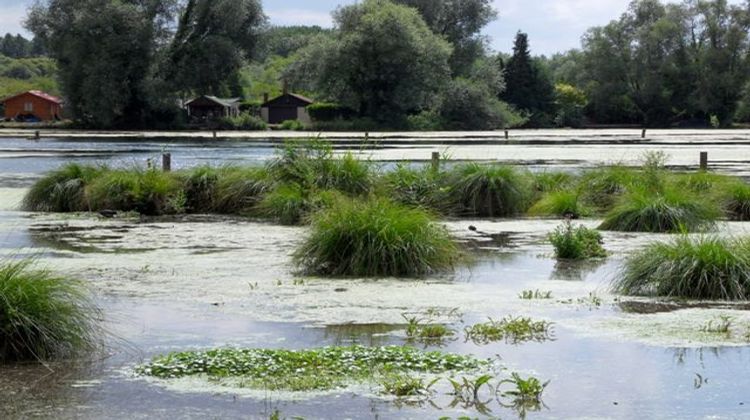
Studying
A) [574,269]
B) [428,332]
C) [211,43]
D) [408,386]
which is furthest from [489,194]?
[211,43]

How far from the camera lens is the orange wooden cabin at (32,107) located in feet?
436

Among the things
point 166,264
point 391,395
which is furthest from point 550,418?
point 166,264

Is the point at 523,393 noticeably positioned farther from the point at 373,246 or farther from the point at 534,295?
the point at 373,246

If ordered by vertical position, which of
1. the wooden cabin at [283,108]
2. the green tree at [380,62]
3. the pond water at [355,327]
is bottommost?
the pond water at [355,327]

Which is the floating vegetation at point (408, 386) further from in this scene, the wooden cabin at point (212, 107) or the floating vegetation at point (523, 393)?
the wooden cabin at point (212, 107)

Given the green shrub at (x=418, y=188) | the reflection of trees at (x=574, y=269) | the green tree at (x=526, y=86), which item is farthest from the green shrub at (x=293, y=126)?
the reflection of trees at (x=574, y=269)

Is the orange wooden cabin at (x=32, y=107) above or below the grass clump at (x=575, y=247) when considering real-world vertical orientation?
above

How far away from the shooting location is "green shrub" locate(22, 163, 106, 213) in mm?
25641

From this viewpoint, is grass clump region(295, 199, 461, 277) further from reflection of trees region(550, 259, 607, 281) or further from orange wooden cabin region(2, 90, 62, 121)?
orange wooden cabin region(2, 90, 62, 121)

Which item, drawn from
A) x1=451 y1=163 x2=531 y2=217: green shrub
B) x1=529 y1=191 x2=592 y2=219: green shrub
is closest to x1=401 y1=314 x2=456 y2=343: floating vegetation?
x1=529 y1=191 x2=592 y2=219: green shrub

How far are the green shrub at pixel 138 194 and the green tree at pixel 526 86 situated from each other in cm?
9671

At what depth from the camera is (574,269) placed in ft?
51.3

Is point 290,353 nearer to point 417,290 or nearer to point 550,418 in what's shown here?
point 550,418

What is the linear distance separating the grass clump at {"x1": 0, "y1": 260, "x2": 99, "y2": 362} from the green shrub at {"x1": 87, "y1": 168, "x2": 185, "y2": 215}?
580 inches
